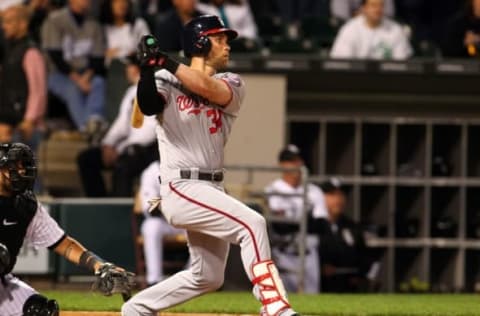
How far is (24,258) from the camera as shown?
1352 cm

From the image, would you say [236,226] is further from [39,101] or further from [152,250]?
[39,101]

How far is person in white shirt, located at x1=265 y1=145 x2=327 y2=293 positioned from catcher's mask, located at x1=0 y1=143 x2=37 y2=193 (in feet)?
20.6

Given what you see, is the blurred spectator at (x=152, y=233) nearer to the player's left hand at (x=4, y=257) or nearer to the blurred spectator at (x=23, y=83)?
the blurred spectator at (x=23, y=83)

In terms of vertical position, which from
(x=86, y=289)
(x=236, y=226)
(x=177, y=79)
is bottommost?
(x=86, y=289)

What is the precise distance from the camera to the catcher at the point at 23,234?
751cm

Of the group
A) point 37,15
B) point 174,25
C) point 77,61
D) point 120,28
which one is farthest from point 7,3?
point 174,25

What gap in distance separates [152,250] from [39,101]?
2143 mm

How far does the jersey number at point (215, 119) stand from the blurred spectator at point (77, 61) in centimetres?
705

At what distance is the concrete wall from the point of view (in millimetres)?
14867

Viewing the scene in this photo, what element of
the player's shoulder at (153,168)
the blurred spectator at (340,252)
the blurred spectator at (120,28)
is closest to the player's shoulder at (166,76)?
the player's shoulder at (153,168)

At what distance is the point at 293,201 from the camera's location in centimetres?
1407

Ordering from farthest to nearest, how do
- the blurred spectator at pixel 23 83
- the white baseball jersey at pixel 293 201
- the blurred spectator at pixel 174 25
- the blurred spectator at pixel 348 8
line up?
the blurred spectator at pixel 348 8 → the blurred spectator at pixel 174 25 → the blurred spectator at pixel 23 83 → the white baseball jersey at pixel 293 201

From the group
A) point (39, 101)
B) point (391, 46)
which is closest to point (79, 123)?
point (39, 101)

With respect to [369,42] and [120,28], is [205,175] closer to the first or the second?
[369,42]
